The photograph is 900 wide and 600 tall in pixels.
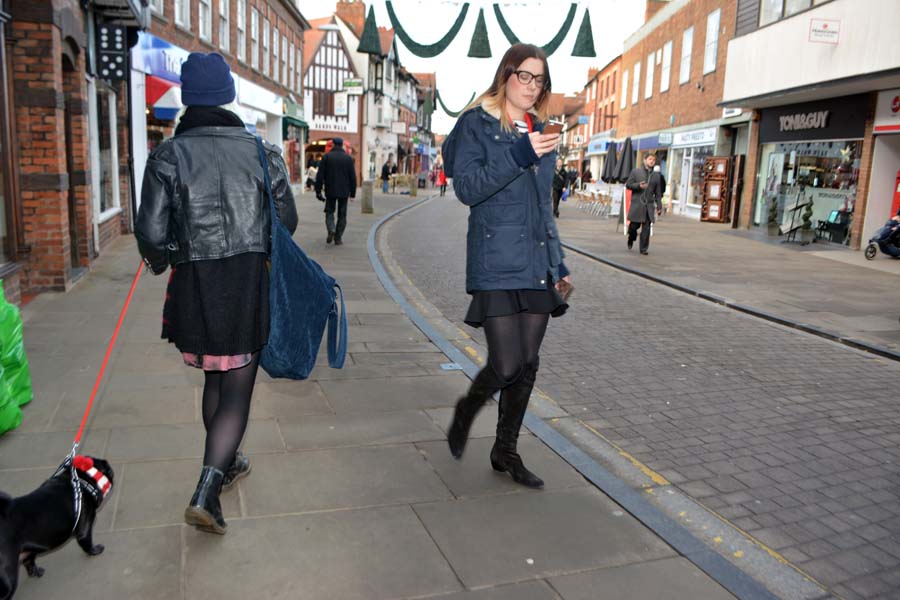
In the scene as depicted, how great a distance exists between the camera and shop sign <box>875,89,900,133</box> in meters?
14.6

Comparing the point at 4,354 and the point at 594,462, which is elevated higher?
the point at 4,354

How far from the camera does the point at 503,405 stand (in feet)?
11.8

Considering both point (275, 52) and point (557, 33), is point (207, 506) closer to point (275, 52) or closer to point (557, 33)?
point (557, 33)

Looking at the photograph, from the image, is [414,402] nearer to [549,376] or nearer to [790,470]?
[549,376]

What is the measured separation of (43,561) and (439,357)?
3.66 m

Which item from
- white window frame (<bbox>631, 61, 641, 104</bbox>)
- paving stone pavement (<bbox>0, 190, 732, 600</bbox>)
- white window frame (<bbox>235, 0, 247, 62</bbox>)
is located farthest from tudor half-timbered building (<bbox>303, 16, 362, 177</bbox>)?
paving stone pavement (<bbox>0, 190, 732, 600</bbox>)

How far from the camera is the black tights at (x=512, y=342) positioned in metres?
3.30

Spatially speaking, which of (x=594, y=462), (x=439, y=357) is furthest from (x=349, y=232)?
(x=594, y=462)

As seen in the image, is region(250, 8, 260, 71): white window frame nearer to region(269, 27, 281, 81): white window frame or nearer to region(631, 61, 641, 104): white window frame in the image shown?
region(269, 27, 281, 81): white window frame

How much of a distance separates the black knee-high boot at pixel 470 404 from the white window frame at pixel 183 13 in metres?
16.0

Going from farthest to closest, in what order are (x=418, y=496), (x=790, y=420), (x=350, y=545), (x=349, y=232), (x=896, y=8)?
(x=349, y=232)
(x=896, y=8)
(x=790, y=420)
(x=418, y=496)
(x=350, y=545)

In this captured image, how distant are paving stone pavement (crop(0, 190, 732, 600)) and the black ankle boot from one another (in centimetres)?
8

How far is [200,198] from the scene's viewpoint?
2.81 meters

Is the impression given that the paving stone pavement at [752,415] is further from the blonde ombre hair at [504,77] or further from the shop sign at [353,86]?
the shop sign at [353,86]
